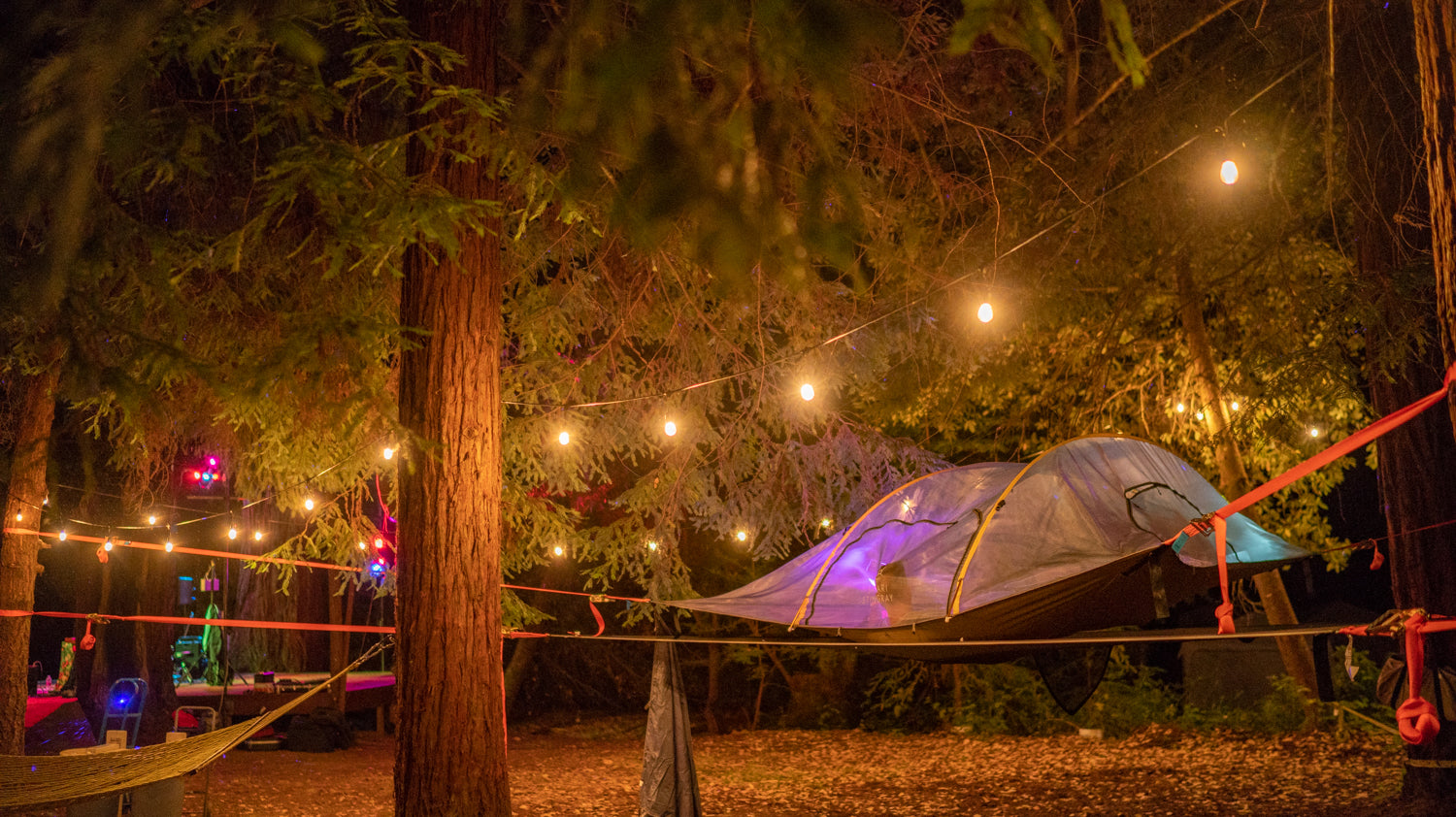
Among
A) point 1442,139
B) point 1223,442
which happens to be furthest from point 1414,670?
point 1223,442

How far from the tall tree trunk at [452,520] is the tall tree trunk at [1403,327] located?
3.80m

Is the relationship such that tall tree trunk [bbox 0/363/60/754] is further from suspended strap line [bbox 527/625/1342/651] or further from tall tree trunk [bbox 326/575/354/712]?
suspended strap line [bbox 527/625/1342/651]

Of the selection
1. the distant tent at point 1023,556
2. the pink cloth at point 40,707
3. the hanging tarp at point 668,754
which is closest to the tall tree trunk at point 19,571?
the pink cloth at point 40,707

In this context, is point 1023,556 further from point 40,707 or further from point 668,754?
point 40,707

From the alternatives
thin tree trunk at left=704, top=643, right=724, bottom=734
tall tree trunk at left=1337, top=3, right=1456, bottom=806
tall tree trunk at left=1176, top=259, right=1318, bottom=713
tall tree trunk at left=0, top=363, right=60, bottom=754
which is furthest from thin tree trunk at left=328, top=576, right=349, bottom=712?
tall tree trunk at left=1337, top=3, right=1456, bottom=806

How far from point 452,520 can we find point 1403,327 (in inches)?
164

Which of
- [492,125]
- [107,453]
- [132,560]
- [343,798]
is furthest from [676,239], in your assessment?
[132,560]

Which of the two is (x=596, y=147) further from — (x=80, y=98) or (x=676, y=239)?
(x=676, y=239)

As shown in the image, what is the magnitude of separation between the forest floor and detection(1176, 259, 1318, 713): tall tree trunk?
21.0 inches

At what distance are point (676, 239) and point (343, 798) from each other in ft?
13.8

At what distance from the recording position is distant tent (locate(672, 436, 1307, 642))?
4020 millimetres

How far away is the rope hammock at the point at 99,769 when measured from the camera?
304 centimetres

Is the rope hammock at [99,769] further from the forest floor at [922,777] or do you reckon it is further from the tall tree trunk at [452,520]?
the forest floor at [922,777]

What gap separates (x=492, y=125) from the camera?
3934 mm
